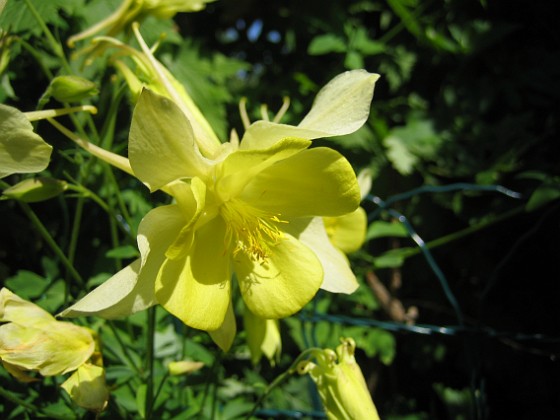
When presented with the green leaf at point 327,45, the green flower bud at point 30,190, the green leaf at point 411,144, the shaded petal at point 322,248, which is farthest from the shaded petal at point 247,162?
the green leaf at point 411,144

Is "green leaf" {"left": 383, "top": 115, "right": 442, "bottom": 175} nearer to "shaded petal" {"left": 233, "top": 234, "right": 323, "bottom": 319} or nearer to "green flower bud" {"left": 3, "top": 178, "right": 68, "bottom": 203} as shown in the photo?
"shaded petal" {"left": 233, "top": 234, "right": 323, "bottom": 319}

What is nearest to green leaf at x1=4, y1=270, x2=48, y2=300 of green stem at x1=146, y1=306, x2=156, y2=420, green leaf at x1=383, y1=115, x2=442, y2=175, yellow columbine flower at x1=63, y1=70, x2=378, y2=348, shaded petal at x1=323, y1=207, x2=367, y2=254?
green stem at x1=146, y1=306, x2=156, y2=420

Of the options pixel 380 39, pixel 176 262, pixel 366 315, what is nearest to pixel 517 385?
pixel 366 315

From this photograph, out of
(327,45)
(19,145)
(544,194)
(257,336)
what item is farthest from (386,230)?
(19,145)

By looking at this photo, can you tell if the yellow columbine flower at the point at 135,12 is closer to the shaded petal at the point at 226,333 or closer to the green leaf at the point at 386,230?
the shaded petal at the point at 226,333

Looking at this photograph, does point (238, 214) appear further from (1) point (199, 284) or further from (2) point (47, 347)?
(2) point (47, 347)
